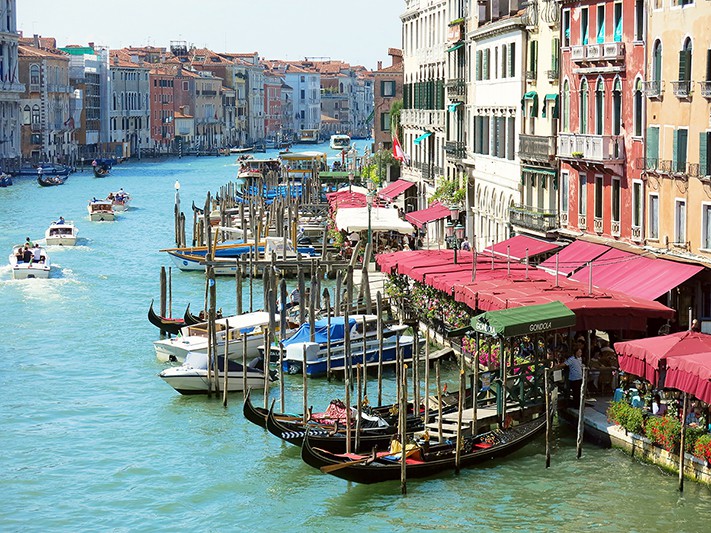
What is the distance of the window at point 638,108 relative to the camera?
22047mm

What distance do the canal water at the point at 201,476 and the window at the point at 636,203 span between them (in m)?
3.48

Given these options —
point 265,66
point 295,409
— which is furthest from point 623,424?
point 265,66

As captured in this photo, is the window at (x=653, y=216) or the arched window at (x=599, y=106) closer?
the window at (x=653, y=216)

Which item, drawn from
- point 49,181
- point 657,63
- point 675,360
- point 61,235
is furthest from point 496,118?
point 49,181

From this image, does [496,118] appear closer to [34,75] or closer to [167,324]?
[167,324]

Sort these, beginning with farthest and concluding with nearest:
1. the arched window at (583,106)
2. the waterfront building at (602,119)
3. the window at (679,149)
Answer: the arched window at (583,106) < the waterfront building at (602,119) < the window at (679,149)

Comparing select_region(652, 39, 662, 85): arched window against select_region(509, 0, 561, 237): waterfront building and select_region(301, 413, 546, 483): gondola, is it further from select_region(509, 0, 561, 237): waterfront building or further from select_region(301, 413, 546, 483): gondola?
select_region(301, 413, 546, 483): gondola

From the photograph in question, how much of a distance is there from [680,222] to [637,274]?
0.91 meters

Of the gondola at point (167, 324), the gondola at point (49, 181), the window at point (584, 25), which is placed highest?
the window at point (584, 25)

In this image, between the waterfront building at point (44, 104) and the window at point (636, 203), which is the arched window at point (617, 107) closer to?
the window at point (636, 203)

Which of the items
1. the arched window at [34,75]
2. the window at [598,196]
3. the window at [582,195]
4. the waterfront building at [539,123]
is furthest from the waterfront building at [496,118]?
the arched window at [34,75]

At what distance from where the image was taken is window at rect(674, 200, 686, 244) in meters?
20.5

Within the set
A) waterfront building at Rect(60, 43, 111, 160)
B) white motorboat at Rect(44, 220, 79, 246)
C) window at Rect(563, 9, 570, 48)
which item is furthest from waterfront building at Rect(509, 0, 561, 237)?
waterfront building at Rect(60, 43, 111, 160)

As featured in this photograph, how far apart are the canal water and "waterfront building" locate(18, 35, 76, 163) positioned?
2759 inches
